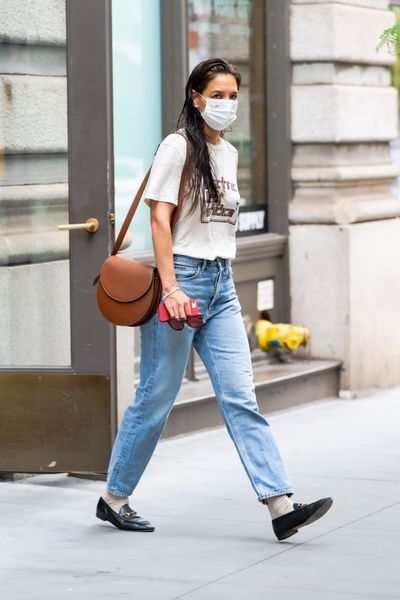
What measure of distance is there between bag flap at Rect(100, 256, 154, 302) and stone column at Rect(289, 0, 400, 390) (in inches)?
165

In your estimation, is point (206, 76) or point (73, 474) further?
point (73, 474)

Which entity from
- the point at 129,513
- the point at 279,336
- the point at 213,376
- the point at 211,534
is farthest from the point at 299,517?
the point at 279,336

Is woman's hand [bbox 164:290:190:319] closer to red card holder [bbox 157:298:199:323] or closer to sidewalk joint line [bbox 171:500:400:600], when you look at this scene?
red card holder [bbox 157:298:199:323]

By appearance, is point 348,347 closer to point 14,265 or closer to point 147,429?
point 14,265

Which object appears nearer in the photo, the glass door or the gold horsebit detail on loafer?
the gold horsebit detail on loafer

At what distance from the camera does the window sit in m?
10.3

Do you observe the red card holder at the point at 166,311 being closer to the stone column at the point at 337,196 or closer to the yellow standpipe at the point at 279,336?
the yellow standpipe at the point at 279,336

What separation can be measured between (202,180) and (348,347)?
14.2 ft

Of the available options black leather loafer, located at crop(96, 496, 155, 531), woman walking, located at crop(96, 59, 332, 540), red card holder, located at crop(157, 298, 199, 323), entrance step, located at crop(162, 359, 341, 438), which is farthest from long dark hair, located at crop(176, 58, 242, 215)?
entrance step, located at crop(162, 359, 341, 438)

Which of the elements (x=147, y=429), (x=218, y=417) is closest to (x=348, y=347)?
(x=218, y=417)

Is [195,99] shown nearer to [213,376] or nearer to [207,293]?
[207,293]

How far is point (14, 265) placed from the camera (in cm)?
778

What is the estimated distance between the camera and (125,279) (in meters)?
6.35

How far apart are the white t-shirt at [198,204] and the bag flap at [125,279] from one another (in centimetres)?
16
